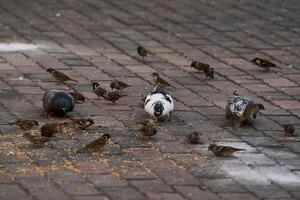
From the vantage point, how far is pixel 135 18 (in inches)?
615

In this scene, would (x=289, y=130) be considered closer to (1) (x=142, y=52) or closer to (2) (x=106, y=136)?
(2) (x=106, y=136)

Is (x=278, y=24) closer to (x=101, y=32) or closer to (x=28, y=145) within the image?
(x=101, y=32)

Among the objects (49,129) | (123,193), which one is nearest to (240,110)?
(49,129)

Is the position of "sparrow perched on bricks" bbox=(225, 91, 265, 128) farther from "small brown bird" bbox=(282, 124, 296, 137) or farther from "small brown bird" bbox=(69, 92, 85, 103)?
"small brown bird" bbox=(69, 92, 85, 103)

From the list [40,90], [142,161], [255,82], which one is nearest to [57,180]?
[142,161]

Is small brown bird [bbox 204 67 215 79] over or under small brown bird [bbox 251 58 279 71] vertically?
under

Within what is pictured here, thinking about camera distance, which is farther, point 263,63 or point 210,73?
point 263,63

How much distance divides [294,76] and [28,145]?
459 centimetres

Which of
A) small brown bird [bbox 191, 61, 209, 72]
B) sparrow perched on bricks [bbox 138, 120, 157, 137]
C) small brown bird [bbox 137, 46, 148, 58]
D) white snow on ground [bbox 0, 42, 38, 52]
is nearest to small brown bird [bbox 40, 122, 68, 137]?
sparrow perched on bricks [bbox 138, 120, 157, 137]

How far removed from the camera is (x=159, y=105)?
976cm

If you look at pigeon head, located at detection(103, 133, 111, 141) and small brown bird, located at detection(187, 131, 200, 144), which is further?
small brown bird, located at detection(187, 131, 200, 144)

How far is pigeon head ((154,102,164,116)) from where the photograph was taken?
9.75 m

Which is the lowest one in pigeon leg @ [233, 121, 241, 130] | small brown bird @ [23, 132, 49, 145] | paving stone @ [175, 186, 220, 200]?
small brown bird @ [23, 132, 49, 145]

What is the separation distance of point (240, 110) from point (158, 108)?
2.85ft
